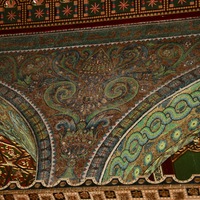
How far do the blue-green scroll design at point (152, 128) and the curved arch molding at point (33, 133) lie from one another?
66 centimetres

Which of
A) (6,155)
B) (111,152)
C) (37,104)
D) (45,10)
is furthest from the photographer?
(6,155)

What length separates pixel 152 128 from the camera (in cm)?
909

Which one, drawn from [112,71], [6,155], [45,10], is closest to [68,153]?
[112,71]

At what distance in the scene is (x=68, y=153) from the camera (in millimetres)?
8914

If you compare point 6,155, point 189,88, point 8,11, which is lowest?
point 6,155

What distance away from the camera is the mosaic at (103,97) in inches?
351

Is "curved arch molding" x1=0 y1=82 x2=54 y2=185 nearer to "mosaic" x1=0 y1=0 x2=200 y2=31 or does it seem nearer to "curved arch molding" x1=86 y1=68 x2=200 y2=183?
"curved arch molding" x1=86 y1=68 x2=200 y2=183

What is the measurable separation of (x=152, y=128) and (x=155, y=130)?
0.13 feet

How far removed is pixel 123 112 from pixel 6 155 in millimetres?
3458

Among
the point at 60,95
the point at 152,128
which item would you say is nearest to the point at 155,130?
the point at 152,128

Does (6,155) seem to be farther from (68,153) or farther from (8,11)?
(68,153)

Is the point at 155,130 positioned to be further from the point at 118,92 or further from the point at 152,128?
the point at 118,92

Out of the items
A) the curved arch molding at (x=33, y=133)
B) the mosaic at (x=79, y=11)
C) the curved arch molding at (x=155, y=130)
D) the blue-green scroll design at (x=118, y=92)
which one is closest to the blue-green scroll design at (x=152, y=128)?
the curved arch molding at (x=155, y=130)

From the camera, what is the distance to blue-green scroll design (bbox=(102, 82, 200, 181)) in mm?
8875
